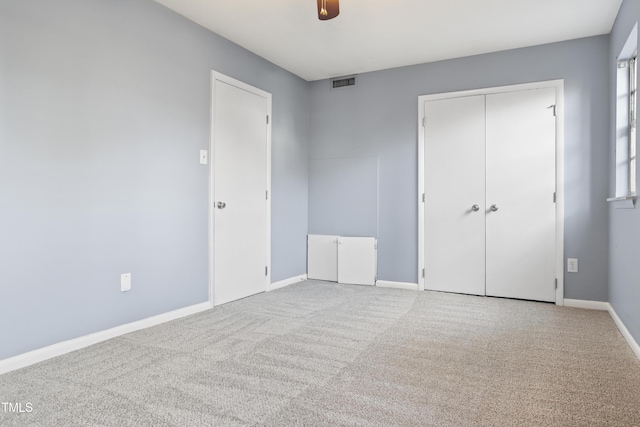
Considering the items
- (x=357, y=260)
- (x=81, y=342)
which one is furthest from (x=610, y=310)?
(x=81, y=342)

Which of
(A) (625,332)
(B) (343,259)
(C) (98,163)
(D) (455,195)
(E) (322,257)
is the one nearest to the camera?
(C) (98,163)

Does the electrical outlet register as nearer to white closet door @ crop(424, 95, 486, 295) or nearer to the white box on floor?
the white box on floor

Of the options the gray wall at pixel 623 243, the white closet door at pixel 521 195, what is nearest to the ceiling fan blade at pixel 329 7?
the gray wall at pixel 623 243

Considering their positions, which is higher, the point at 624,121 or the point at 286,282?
the point at 624,121

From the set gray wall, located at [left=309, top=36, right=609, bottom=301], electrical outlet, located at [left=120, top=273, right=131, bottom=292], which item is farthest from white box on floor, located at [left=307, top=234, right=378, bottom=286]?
electrical outlet, located at [left=120, top=273, right=131, bottom=292]

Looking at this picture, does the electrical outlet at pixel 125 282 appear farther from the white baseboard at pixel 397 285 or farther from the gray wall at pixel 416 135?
the white baseboard at pixel 397 285

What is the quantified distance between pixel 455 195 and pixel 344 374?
8.51 feet

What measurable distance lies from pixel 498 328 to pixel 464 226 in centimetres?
135

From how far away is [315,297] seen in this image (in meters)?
3.93

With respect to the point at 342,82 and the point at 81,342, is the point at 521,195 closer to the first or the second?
the point at 342,82

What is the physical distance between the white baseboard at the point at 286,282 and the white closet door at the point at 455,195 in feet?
4.82

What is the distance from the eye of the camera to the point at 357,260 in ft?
15.1

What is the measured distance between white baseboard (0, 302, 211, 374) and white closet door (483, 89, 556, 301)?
293cm

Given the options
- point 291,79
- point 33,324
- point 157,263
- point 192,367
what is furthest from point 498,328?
point 291,79
